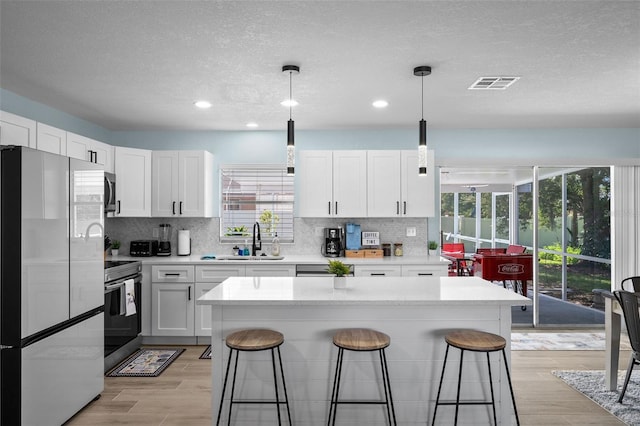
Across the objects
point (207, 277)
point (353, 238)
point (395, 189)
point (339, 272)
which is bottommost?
point (207, 277)

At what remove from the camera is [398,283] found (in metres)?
3.28

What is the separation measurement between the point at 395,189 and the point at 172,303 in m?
2.85

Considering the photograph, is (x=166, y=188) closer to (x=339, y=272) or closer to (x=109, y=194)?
(x=109, y=194)

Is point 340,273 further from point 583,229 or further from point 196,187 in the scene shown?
point 583,229

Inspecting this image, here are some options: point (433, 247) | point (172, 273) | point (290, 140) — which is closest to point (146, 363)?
point (172, 273)

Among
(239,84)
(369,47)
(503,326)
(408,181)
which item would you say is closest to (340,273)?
(503,326)

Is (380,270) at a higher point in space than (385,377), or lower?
higher

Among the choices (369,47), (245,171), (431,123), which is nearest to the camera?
(369,47)

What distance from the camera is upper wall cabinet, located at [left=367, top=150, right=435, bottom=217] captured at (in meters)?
5.04

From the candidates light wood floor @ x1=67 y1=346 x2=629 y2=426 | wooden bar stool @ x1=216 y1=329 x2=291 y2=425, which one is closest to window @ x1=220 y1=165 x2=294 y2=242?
light wood floor @ x1=67 y1=346 x2=629 y2=426

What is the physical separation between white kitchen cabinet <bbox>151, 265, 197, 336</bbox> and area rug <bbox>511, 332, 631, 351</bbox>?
353 cm

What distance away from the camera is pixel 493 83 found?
3484 mm

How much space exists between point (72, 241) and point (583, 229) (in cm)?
574

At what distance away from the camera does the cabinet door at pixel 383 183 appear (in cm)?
504
